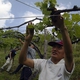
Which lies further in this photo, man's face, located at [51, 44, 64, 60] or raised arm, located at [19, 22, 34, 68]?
man's face, located at [51, 44, 64, 60]

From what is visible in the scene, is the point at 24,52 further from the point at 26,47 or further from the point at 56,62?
the point at 56,62

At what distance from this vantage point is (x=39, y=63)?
2.79 m

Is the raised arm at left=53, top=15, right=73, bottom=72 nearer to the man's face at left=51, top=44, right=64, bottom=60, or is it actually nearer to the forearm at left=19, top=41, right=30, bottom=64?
the man's face at left=51, top=44, right=64, bottom=60

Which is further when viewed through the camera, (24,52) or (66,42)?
(24,52)

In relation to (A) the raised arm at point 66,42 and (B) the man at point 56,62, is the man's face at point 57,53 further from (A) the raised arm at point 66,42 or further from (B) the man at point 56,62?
(A) the raised arm at point 66,42

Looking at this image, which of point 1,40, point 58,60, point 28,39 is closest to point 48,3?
point 28,39

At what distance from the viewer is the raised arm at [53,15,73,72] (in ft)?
7.24

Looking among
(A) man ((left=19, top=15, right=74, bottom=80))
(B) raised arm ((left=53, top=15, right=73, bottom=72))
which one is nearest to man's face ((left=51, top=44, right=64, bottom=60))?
(A) man ((left=19, top=15, right=74, bottom=80))

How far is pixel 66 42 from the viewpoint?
2.33 metres

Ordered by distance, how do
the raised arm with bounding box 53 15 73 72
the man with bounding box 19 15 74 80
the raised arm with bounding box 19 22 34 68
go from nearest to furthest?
the raised arm with bounding box 53 15 73 72, the man with bounding box 19 15 74 80, the raised arm with bounding box 19 22 34 68

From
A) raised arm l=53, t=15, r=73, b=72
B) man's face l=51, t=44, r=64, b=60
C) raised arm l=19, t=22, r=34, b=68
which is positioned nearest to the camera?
raised arm l=53, t=15, r=73, b=72

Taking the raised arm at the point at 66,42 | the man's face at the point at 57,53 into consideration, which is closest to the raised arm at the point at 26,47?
the man's face at the point at 57,53

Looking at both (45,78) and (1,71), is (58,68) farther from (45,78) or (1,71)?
(1,71)

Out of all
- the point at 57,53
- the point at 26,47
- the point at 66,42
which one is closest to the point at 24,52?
the point at 26,47
